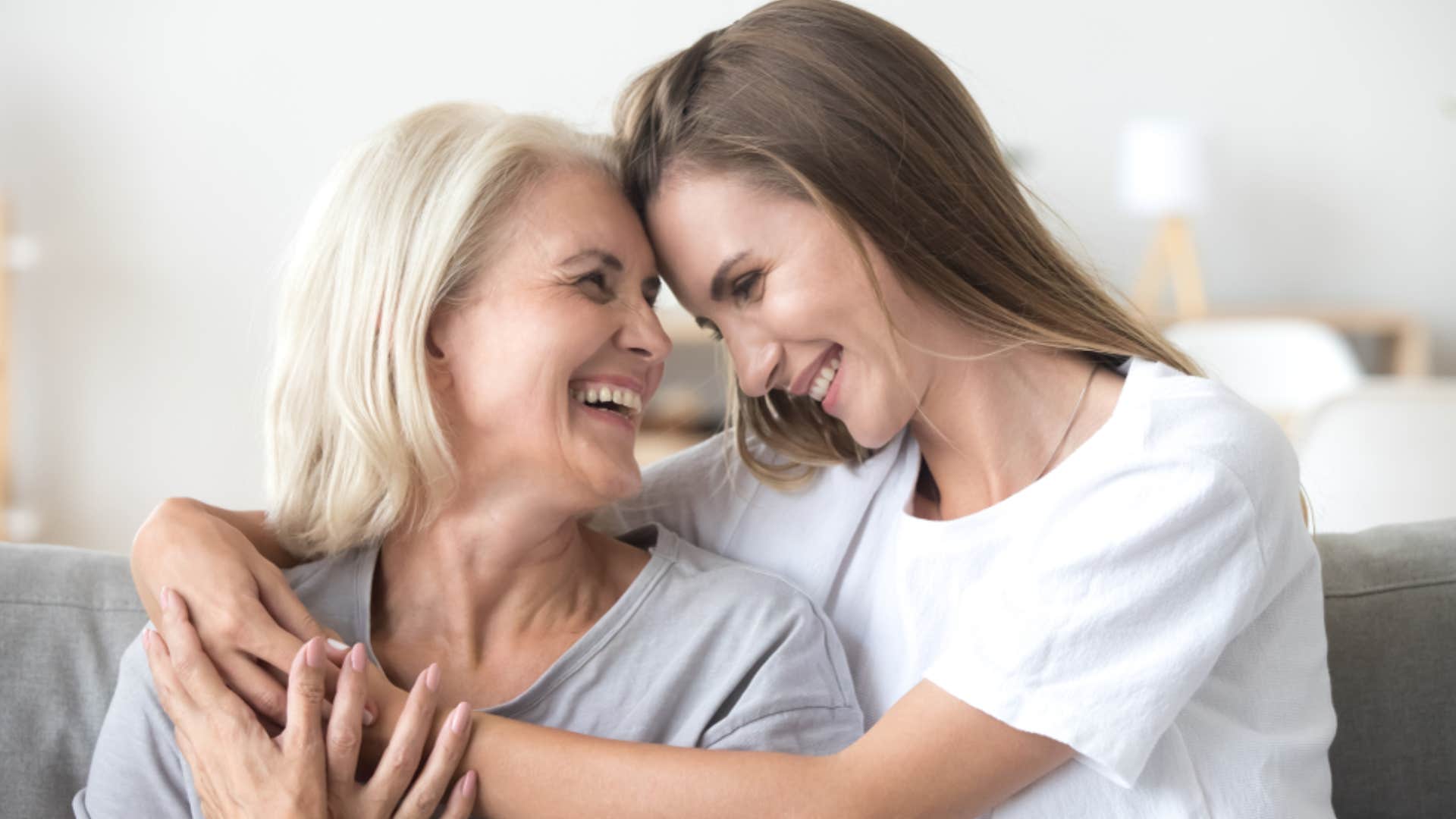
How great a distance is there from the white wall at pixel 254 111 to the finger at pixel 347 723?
3533mm

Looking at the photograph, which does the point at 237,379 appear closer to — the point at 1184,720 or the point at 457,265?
the point at 457,265

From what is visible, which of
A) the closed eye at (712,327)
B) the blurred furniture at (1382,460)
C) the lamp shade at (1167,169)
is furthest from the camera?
the lamp shade at (1167,169)

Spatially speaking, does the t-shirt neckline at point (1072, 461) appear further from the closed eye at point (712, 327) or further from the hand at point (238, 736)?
the hand at point (238, 736)

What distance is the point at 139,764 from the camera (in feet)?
4.19

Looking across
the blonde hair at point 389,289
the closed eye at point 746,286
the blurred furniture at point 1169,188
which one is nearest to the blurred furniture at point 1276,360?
the blurred furniture at point 1169,188

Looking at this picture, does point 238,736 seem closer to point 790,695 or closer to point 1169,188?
point 790,695

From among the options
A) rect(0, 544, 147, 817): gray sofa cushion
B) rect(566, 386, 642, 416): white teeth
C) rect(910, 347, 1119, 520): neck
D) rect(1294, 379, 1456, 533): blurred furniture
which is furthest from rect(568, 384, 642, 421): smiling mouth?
rect(1294, 379, 1456, 533): blurred furniture

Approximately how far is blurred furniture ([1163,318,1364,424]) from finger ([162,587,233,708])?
11.2 feet

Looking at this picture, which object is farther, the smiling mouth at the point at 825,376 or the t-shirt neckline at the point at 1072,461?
the smiling mouth at the point at 825,376

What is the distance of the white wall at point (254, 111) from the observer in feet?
15.3

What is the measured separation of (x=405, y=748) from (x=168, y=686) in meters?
0.24

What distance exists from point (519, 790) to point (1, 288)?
156 inches

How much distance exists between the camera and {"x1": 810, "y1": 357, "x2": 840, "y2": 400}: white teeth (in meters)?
1.39

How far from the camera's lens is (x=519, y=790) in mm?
1172
